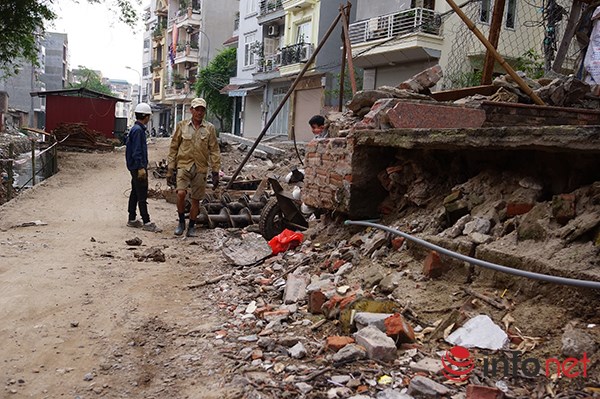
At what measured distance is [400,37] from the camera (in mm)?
19062

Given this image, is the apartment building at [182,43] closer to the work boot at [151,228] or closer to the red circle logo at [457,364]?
the work boot at [151,228]

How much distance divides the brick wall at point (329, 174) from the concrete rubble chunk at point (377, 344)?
2339 millimetres

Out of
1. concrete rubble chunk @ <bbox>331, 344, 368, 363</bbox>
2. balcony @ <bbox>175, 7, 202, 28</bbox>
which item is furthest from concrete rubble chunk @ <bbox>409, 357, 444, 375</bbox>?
balcony @ <bbox>175, 7, 202, 28</bbox>

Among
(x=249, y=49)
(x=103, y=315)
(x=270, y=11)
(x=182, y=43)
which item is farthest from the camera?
(x=182, y=43)

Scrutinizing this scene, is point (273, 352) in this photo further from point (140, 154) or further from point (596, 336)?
point (140, 154)

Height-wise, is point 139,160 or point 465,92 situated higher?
point 465,92

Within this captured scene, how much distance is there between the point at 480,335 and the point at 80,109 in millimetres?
26210

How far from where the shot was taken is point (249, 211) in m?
8.28

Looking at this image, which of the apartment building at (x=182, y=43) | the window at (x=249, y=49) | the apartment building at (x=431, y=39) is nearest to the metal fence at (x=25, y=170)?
the apartment building at (x=431, y=39)

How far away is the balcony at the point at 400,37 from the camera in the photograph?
18.8m

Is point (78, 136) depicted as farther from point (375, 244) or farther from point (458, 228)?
point (458, 228)

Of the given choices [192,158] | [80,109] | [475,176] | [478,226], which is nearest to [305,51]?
[80,109]

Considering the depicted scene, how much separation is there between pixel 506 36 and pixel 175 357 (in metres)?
17.8

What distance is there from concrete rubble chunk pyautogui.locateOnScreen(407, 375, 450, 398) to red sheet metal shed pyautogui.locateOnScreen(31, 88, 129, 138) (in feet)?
83.6
